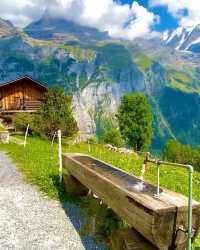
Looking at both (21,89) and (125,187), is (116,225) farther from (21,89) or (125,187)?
(21,89)

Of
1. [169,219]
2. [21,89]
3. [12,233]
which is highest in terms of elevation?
[21,89]

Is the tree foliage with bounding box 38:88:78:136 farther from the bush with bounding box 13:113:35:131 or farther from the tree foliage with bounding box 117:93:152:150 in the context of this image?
the tree foliage with bounding box 117:93:152:150

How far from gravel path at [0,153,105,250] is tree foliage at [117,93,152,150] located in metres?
68.3

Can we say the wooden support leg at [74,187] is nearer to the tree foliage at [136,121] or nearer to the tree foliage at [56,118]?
the tree foliage at [56,118]

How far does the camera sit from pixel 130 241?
9258mm

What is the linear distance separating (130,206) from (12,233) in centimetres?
485

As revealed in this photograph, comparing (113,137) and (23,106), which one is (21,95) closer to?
(23,106)

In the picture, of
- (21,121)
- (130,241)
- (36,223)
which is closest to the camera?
(130,241)

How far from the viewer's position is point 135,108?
288 ft

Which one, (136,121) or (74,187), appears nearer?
(74,187)

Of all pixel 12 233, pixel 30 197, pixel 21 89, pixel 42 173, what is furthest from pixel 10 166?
pixel 21 89

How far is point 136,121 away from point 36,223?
74.1 meters

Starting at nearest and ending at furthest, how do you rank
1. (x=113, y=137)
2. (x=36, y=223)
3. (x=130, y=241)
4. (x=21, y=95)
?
1. (x=130, y=241)
2. (x=36, y=223)
3. (x=21, y=95)
4. (x=113, y=137)

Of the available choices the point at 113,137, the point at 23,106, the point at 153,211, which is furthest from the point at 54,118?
the point at 113,137
